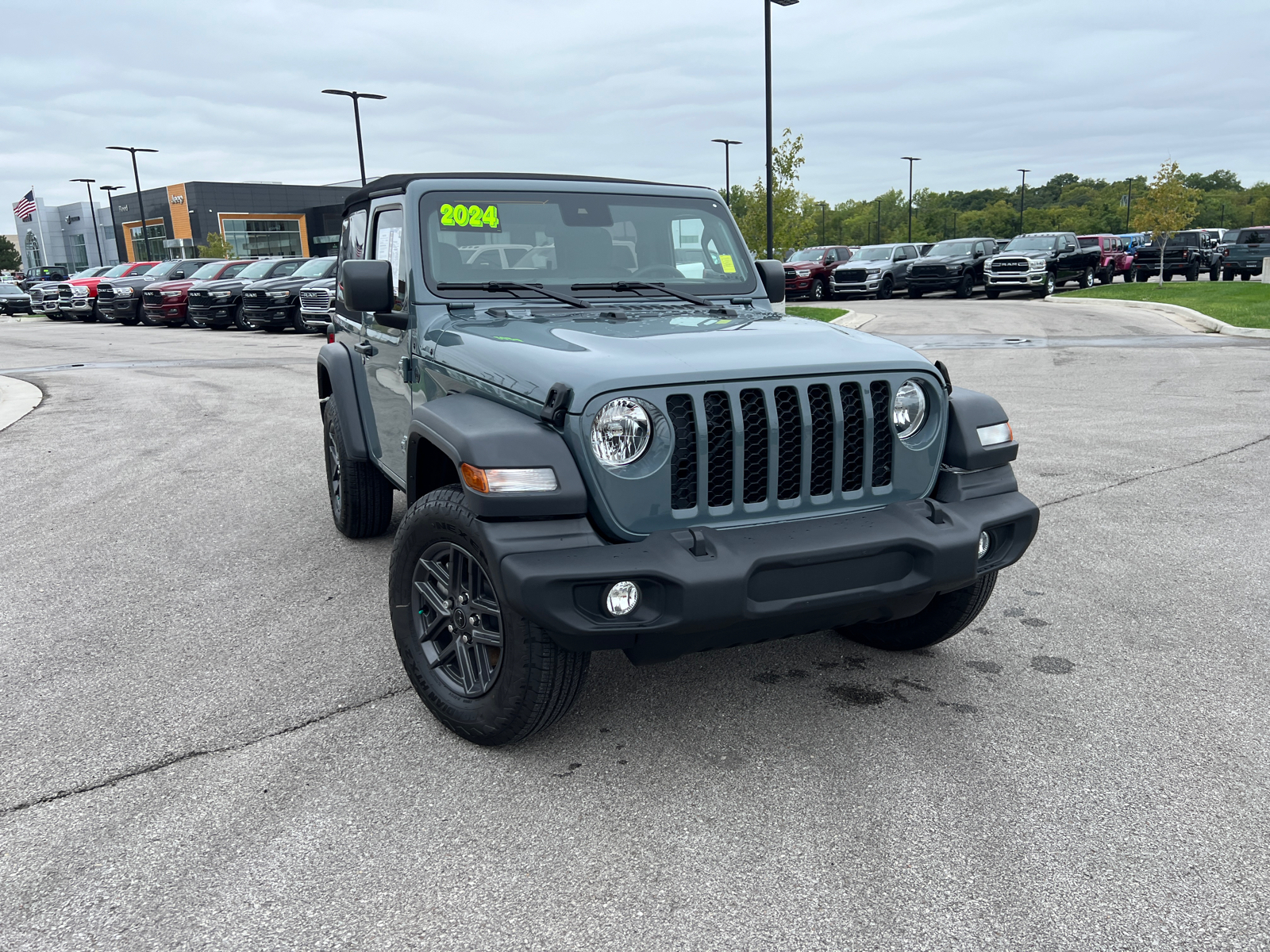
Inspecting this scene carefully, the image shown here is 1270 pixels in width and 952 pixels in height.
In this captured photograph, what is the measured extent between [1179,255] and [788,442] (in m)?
38.9

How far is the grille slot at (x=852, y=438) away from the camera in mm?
3199

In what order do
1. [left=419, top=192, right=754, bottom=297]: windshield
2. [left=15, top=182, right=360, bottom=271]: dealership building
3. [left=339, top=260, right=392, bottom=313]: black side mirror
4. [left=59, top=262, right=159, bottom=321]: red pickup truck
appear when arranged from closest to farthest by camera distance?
1. [left=339, top=260, right=392, bottom=313]: black side mirror
2. [left=419, top=192, right=754, bottom=297]: windshield
3. [left=59, top=262, right=159, bottom=321]: red pickup truck
4. [left=15, top=182, right=360, bottom=271]: dealership building

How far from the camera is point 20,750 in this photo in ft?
10.8

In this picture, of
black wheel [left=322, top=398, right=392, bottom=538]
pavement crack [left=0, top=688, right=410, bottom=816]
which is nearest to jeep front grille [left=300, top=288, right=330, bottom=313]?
black wheel [left=322, top=398, right=392, bottom=538]

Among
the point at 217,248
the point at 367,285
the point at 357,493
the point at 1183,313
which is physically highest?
the point at 217,248

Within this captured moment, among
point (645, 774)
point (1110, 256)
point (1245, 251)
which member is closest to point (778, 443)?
point (645, 774)

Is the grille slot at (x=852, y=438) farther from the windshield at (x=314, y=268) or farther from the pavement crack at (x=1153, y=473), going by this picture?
the windshield at (x=314, y=268)

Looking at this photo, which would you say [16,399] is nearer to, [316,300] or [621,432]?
[316,300]

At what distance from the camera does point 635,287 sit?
433 centimetres

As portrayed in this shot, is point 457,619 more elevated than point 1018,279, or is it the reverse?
point 457,619

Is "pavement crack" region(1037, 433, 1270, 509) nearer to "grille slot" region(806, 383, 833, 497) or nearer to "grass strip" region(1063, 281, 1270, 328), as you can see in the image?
"grille slot" region(806, 383, 833, 497)

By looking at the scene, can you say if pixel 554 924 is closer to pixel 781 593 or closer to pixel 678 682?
pixel 781 593

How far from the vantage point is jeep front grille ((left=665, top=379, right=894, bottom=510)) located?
2.98 meters

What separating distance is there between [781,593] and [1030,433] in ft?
21.3
